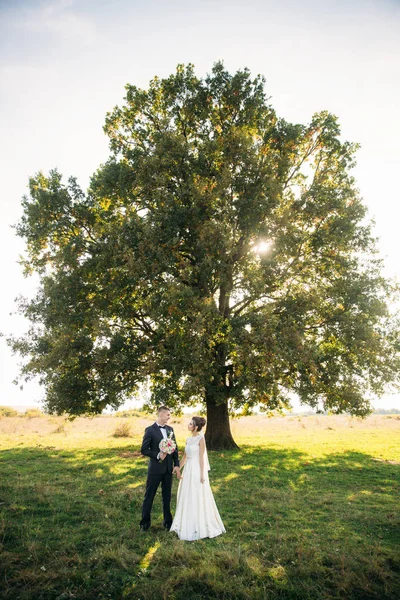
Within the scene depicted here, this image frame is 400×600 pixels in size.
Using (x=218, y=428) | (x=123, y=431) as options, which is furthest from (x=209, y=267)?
(x=123, y=431)

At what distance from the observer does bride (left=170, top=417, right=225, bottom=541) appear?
7743 mm

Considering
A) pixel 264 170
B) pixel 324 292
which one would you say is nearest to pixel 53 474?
pixel 324 292

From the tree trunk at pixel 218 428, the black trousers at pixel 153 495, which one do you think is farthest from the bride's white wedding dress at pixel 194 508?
the tree trunk at pixel 218 428

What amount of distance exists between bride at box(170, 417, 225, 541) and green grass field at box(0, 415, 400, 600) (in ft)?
1.15

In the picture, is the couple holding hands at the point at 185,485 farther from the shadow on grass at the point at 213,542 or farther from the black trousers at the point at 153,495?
the shadow on grass at the point at 213,542

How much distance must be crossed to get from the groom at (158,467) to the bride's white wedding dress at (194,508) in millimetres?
316

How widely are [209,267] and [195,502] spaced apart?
10.4 m

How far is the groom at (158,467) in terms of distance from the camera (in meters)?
8.09

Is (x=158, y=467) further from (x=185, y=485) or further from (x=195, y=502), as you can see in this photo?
(x=195, y=502)

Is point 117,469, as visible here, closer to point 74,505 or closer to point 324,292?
point 74,505

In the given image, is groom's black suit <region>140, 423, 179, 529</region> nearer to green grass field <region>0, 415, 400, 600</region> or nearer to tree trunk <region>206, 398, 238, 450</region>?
green grass field <region>0, 415, 400, 600</region>

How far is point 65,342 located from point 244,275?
362 inches

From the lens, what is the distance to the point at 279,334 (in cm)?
1571

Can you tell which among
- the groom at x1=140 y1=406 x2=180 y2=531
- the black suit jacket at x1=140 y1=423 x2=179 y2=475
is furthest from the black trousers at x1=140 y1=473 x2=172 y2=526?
the black suit jacket at x1=140 y1=423 x2=179 y2=475
